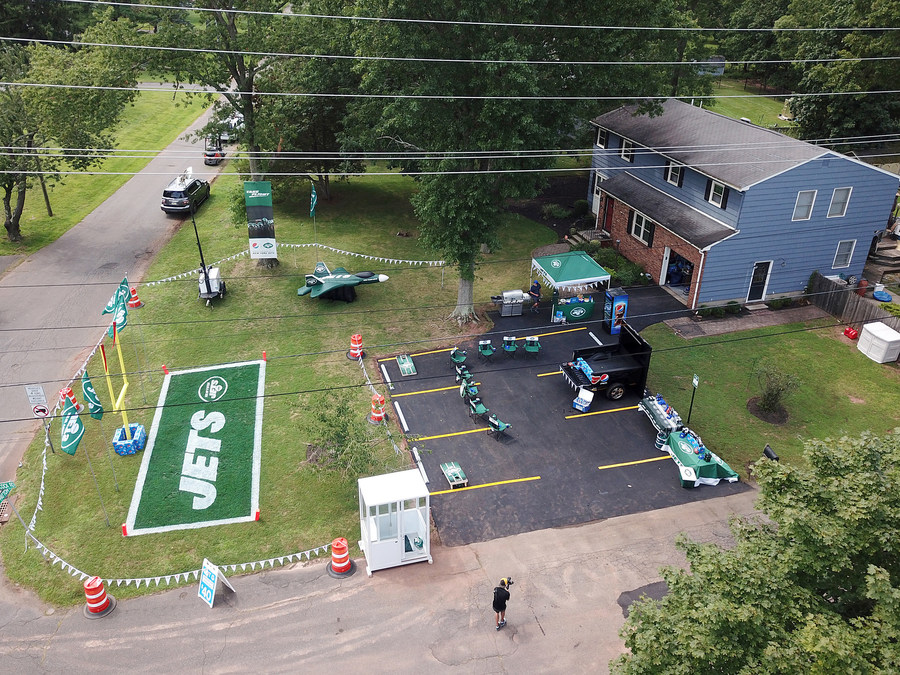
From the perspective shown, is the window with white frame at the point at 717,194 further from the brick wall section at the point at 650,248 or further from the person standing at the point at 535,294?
the person standing at the point at 535,294

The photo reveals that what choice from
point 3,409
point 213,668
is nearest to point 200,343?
point 3,409


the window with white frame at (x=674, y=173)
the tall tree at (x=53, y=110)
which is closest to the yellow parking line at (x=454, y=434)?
the window with white frame at (x=674, y=173)

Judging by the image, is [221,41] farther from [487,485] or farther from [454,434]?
[487,485]

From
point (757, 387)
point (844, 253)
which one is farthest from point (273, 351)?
point (844, 253)

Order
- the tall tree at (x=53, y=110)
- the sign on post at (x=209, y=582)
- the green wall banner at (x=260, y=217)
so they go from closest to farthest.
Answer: the sign on post at (x=209, y=582)
the green wall banner at (x=260, y=217)
the tall tree at (x=53, y=110)

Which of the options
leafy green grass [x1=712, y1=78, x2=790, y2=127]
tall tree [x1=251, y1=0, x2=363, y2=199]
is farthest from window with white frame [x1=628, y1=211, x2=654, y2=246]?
leafy green grass [x1=712, y1=78, x2=790, y2=127]

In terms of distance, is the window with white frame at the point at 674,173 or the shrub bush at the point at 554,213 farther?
the shrub bush at the point at 554,213

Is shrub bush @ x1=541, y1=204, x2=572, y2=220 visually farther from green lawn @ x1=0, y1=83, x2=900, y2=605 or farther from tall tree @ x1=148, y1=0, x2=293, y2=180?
tall tree @ x1=148, y1=0, x2=293, y2=180
